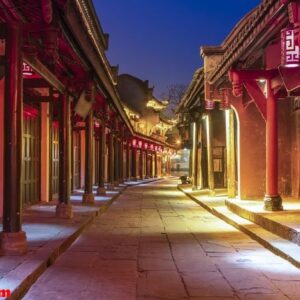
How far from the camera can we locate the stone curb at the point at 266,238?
9023 mm

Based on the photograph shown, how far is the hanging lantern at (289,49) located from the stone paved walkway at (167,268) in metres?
3.77

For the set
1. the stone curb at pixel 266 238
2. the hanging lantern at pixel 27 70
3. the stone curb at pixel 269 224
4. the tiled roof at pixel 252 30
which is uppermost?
the tiled roof at pixel 252 30

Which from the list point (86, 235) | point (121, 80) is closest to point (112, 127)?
point (86, 235)

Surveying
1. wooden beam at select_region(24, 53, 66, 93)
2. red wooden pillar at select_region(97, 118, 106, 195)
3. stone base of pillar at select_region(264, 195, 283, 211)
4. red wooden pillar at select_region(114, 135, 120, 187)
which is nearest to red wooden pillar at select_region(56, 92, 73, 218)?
wooden beam at select_region(24, 53, 66, 93)

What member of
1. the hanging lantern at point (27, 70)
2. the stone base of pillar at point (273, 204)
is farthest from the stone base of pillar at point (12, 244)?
the stone base of pillar at point (273, 204)

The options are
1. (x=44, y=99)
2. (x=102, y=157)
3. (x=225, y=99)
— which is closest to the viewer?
(x=44, y=99)

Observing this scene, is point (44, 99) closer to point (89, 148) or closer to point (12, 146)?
point (89, 148)

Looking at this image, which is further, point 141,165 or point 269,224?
point 141,165

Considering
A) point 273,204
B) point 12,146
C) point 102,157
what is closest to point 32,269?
point 12,146

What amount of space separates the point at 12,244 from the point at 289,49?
6582 mm

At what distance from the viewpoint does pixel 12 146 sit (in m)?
8.75

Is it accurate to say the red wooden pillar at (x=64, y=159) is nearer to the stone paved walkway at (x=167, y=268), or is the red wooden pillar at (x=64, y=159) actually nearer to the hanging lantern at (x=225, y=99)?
the stone paved walkway at (x=167, y=268)

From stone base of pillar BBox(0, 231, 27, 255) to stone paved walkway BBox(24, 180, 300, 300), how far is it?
646 millimetres

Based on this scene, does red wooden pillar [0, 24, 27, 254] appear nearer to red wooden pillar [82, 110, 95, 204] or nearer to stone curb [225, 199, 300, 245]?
stone curb [225, 199, 300, 245]
